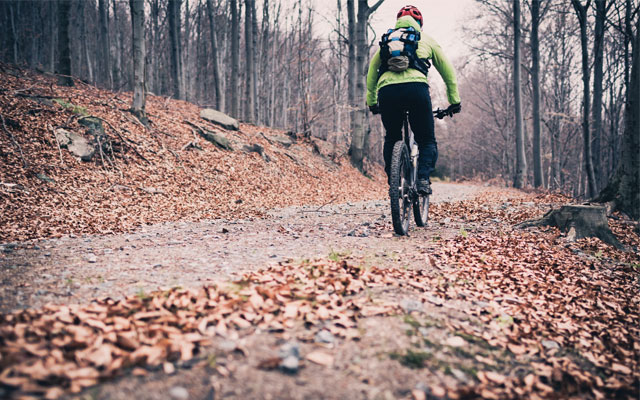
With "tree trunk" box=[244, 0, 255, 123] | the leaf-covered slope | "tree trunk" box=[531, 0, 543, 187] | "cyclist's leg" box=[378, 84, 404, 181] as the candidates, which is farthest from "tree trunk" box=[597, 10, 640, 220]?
"tree trunk" box=[244, 0, 255, 123]

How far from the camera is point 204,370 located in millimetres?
1609

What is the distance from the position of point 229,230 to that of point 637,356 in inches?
178

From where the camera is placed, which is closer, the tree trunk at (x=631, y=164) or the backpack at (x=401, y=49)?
the backpack at (x=401, y=49)

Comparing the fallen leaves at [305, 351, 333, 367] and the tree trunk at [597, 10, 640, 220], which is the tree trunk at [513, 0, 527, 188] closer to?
the tree trunk at [597, 10, 640, 220]

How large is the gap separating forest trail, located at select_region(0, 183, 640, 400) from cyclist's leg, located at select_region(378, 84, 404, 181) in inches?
55.9

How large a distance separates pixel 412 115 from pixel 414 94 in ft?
1.16

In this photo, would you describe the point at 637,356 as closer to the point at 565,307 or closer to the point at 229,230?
the point at 565,307

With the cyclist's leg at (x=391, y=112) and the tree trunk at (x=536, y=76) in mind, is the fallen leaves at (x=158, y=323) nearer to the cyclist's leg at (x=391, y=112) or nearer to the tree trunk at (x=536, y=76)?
the cyclist's leg at (x=391, y=112)

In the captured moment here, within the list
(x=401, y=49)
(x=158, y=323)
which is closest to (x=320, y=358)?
(x=158, y=323)

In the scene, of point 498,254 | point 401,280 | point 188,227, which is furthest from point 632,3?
point 188,227

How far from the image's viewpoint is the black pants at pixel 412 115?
4.31m

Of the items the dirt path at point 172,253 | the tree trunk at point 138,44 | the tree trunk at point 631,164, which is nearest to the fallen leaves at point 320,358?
the dirt path at point 172,253

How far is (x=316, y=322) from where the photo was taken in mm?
2148

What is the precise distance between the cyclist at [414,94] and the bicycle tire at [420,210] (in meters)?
0.27
